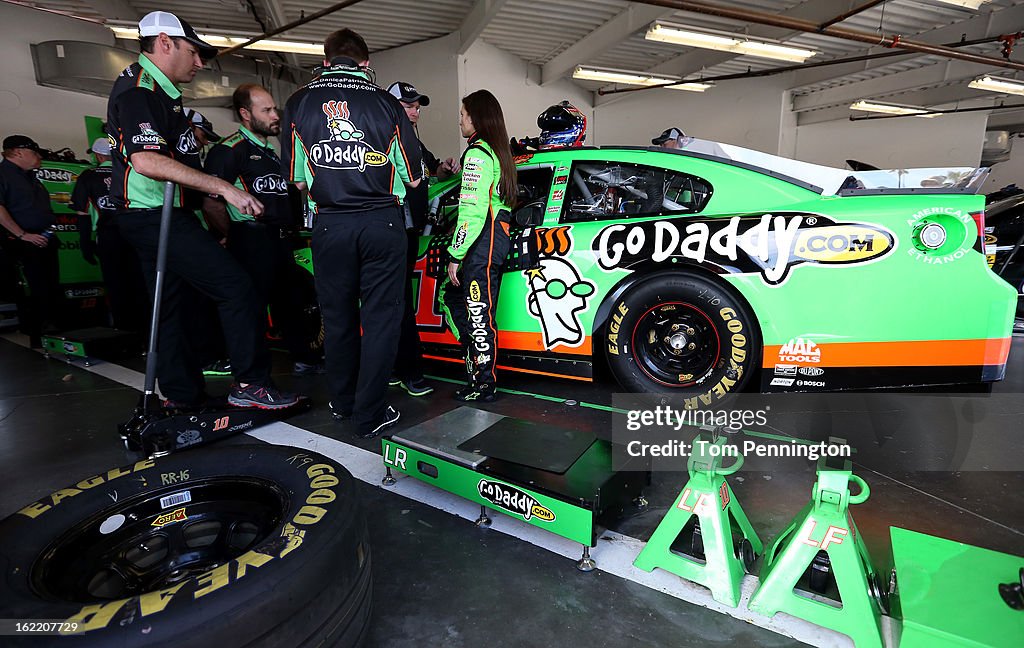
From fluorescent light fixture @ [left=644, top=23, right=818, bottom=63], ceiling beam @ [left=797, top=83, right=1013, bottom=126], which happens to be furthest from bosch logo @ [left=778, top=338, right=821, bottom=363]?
ceiling beam @ [left=797, top=83, right=1013, bottom=126]

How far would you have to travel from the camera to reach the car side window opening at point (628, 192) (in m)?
2.77

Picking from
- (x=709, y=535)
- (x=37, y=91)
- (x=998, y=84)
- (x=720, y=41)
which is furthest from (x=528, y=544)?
(x=998, y=84)

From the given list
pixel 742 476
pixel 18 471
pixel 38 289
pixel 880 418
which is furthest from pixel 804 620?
pixel 38 289

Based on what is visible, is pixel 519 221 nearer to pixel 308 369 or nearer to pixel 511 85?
pixel 308 369

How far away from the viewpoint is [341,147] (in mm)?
2477

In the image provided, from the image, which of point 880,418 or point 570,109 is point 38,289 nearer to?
point 570,109

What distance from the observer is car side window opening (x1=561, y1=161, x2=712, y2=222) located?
109 inches

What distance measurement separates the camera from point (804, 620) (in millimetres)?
1427

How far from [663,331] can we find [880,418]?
127cm

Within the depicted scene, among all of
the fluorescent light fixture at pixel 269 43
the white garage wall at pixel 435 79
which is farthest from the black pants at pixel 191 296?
the white garage wall at pixel 435 79

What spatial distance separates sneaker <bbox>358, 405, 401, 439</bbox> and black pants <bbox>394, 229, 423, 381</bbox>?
0.57 metres

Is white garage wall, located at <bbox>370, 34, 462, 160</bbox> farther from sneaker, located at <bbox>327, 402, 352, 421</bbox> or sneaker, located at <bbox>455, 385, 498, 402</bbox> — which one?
sneaker, located at <bbox>327, 402, 352, 421</bbox>

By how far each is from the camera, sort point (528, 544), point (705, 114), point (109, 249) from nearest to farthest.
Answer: point (528, 544) < point (109, 249) < point (705, 114)

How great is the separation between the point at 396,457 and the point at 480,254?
1.32 meters
